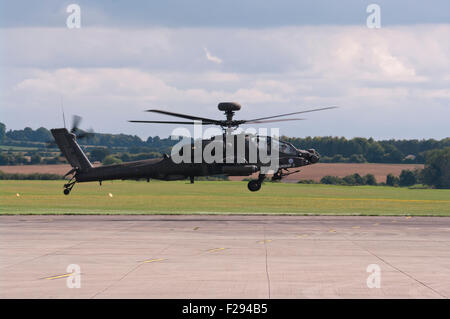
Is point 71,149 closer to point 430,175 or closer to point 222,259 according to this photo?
point 222,259

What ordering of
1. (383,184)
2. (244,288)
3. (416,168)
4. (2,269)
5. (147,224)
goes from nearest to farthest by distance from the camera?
(244,288) < (2,269) < (147,224) < (383,184) < (416,168)

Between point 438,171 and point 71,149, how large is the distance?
370ft

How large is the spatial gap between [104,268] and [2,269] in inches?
123

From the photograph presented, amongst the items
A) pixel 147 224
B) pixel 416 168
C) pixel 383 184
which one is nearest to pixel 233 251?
pixel 147 224

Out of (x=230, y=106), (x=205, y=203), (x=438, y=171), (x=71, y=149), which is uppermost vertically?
(x=230, y=106)

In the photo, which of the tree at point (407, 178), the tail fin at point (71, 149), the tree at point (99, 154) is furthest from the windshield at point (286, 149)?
the tree at point (407, 178)

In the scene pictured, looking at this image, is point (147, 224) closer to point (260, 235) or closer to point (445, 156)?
Result: point (260, 235)

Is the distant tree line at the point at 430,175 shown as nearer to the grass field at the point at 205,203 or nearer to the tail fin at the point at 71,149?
the grass field at the point at 205,203

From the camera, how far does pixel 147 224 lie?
3912cm

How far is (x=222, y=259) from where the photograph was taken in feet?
78.4

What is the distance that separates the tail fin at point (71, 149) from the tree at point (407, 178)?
10629 cm

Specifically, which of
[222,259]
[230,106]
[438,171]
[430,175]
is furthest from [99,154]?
[222,259]

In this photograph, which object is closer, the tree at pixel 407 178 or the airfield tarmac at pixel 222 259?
the airfield tarmac at pixel 222 259

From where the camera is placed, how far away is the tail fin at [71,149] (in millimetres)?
45156
